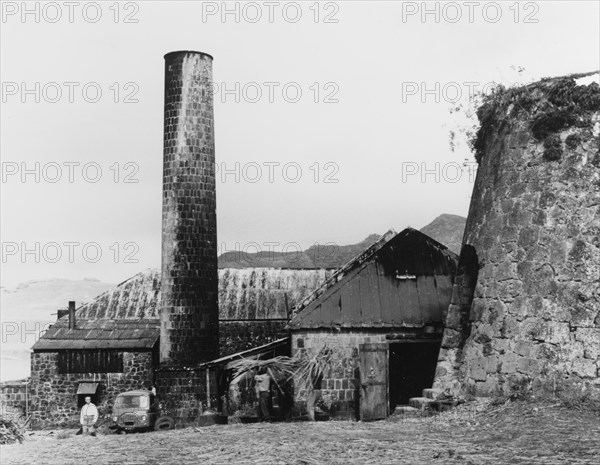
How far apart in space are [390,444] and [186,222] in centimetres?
1398

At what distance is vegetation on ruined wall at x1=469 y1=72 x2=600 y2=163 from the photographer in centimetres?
1244

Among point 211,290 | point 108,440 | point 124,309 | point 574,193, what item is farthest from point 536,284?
point 124,309

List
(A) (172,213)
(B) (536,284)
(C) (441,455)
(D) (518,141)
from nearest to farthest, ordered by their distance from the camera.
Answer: (C) (441,455) < (B) (536,284) < (D) (518,141) < (A) (172,213)

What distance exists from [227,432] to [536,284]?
17.6 feet

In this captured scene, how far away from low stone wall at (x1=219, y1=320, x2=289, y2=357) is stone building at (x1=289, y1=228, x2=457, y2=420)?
9.53m

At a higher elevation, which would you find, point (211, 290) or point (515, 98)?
point (515, 98)

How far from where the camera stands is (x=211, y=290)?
23.3 meters

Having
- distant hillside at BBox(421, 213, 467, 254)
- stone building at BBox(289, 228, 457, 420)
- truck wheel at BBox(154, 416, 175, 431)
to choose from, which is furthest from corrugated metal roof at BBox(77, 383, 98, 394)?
distant hillside at BBox(421, 213, 467, 254)

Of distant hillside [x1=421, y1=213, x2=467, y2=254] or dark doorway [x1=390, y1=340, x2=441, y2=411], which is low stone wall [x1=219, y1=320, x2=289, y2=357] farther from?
distant hillside [x1=421, y1=213, x2=467, y2=254]

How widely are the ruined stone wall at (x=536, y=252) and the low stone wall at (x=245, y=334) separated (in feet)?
51.3

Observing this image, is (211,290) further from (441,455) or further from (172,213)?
(441,455)

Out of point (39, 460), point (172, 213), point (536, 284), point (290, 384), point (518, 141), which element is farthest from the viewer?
point (172, 213)

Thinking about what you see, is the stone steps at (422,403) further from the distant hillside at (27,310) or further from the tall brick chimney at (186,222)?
the distant hillside at (27,310)

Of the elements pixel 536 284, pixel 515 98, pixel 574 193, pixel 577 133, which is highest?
pixel 515 98
